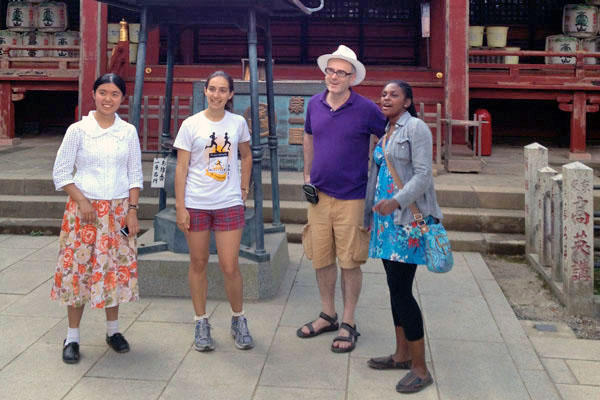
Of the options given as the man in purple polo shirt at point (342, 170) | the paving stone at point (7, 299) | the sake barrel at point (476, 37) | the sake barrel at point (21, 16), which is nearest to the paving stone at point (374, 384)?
the man in purple polo shirt at point (342, 170)

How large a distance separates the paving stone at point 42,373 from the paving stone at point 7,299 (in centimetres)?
102

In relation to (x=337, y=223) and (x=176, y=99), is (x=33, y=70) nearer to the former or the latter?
(x=176, y=99)

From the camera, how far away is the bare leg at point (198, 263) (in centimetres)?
421

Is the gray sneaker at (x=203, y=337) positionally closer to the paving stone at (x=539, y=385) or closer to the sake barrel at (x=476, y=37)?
the paving stone at (x=539, y=385)

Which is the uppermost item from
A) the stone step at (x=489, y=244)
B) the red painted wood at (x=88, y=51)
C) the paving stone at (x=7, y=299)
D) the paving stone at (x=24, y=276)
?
the red painted wood at (x=88, y=51)

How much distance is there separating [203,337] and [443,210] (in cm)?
428

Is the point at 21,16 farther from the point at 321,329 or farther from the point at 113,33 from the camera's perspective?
the point at 321,329

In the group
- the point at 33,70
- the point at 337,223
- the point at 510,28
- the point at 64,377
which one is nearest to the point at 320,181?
the point at 337,223

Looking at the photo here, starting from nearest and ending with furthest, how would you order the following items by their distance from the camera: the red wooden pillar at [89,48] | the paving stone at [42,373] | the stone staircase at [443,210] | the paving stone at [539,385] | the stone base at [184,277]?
the paving stone at [42,373] → the paving stone at [539,385] → the stone base at [184,277] → the stone staircase at [443,210] → the red wooden pillar at [89,48]

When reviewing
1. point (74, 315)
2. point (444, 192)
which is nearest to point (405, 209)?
point (74, 315)

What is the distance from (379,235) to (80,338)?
2.25 meters

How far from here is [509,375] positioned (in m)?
4.08

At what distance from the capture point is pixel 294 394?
3.76 m

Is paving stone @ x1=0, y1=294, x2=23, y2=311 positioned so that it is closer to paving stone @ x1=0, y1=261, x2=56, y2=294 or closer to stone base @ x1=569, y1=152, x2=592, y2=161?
paving stone @ x1=0, y1=261, x2=56, y2=294
